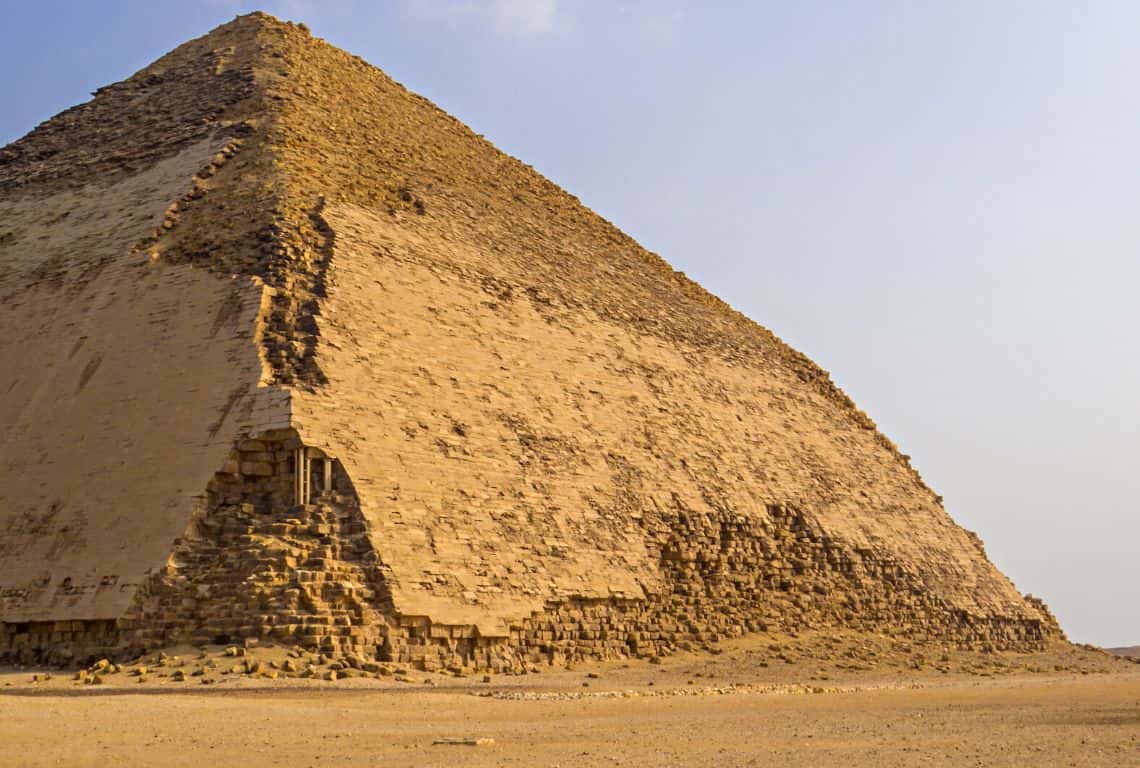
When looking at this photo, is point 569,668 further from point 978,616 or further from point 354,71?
point 354,71

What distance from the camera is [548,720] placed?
42.8 feet

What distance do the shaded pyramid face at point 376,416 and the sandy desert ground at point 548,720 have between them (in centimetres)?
124

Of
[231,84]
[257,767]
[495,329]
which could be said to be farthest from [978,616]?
[257,767]

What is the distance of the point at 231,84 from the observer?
27.6 metres

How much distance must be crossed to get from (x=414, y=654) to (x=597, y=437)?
22.8ft

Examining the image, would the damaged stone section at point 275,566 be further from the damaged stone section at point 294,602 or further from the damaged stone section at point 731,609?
the damaged stone section at point 731,609

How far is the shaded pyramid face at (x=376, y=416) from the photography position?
17.4 metres

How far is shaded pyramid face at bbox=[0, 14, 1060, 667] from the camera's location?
57.2ft

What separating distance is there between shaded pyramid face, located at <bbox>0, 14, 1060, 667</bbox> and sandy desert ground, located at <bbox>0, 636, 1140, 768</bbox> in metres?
1.24

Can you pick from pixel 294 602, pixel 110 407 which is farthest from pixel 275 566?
pixel 110 407

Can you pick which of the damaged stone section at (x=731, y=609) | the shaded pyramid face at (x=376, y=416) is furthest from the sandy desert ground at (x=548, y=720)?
the shaded pyramid face at (x=376, y=416)

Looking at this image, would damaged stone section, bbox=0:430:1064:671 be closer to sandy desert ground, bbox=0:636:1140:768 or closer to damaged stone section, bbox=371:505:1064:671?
damaged stone section, bbox=371:505:1064:671

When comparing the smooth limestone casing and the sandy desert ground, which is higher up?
the smooth limestone casing

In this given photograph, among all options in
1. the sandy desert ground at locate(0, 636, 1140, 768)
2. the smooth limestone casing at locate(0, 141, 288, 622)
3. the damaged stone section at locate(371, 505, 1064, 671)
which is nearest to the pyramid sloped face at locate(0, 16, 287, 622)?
the smooth limestone casing at locate(0, 141, 288, 622)
